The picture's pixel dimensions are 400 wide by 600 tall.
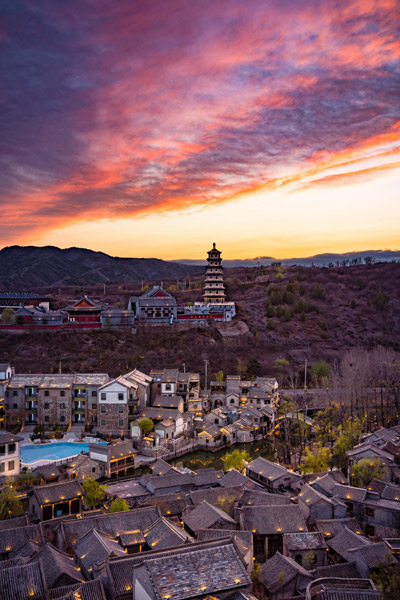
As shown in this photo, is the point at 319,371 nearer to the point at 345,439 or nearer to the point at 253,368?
the point at 253,368

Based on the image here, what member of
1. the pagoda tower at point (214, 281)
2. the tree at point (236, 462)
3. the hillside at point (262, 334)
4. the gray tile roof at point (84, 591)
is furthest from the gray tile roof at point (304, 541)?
the pagoda tower at point (214, 281)

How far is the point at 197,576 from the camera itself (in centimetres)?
1280

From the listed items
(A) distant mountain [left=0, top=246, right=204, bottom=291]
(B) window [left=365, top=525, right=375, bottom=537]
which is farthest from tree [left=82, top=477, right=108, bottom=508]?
(A) distant mountain [left=0, top=246, right=204, bottom=291]

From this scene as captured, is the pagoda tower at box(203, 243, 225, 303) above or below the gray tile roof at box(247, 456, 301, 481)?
above

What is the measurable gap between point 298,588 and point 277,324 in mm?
51075

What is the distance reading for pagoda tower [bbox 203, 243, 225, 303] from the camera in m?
70.3

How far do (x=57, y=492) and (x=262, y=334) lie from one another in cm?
4293

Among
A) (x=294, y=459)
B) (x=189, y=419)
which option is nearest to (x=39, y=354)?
(x=189, y=419)

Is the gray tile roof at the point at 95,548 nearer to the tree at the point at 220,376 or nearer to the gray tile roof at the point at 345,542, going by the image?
the gray tile roof at the point at 345,542

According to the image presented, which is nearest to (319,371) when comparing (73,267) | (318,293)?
(318,293)

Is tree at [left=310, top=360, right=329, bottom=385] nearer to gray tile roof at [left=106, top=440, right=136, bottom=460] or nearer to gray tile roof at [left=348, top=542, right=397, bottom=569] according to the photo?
gray tile roof at [left=106, top=440, right=136, bottom=460]

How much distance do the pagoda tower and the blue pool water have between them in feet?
131

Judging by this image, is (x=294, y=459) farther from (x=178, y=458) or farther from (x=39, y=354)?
(x=39, y=354)

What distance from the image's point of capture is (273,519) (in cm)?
1998
